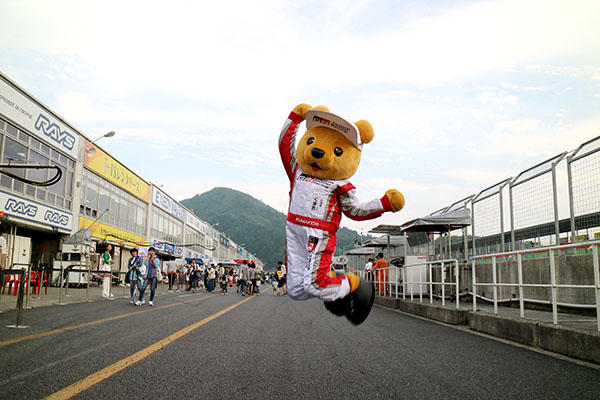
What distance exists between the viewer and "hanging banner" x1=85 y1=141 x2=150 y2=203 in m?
30.0

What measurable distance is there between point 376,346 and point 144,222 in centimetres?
3874

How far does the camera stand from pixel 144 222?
42.3m

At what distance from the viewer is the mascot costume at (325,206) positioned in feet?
11.9

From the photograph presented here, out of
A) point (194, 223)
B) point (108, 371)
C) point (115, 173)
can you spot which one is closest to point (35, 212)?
point (115, 173)

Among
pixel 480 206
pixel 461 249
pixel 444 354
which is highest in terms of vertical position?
pixel 480 206

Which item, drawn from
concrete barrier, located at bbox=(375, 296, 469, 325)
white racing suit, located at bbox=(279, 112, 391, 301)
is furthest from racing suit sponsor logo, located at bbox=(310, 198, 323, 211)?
concrete barrier, located at bbox=(375, 296, 469, 325)

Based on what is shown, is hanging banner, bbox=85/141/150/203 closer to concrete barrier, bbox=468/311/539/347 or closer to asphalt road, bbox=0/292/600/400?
A: asphalt road, bbox=0/292/600/400

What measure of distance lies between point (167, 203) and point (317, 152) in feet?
160

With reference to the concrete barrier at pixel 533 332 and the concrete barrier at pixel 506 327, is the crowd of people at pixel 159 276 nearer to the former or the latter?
the concrete barrier at pixel 533 332

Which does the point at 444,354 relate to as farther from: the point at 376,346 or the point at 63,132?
the point at 63,132

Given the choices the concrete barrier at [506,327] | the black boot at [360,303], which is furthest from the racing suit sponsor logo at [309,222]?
the concrete barrier at [506,327]

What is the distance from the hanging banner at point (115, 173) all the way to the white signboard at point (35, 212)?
446 centimetres

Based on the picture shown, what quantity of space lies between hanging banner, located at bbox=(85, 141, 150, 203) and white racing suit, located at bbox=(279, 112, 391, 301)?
2858 centimetres

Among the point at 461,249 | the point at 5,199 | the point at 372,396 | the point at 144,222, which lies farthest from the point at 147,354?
the point at 144,222
